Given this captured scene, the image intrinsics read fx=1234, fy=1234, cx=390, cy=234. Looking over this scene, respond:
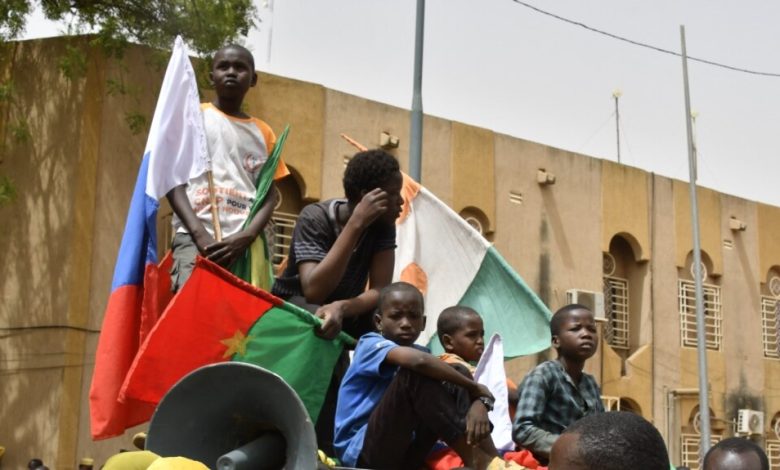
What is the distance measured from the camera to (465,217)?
61.1ft

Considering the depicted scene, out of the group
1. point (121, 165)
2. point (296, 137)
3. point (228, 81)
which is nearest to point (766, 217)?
point (296, 137)

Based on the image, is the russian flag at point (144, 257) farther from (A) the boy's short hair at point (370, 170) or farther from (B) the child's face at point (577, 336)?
(B) the child's face at point (577, 336)

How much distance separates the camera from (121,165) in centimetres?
1477

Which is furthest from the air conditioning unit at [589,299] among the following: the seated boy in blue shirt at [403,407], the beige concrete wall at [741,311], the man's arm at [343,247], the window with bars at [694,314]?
the seated boy in blue shirt at [403,407]

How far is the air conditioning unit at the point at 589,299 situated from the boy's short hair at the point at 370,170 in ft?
47.4

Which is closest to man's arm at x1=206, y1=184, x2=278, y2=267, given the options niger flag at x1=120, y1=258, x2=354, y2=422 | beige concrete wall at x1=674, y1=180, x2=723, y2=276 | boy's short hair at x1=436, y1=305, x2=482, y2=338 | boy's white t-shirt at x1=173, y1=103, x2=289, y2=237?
boy's white t-shirt at x1=173, y1=103, x2=289, y2=237

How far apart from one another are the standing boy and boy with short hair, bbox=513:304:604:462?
1465 millimetres

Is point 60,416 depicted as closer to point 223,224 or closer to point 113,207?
point 113,207

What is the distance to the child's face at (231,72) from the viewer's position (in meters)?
5.95

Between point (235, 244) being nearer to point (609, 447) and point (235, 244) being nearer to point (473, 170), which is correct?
point (609, 447)

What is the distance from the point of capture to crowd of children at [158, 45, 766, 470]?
4.62 m

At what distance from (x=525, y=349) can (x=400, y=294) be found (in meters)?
2.65

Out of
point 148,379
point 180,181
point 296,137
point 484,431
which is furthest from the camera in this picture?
point 296,137

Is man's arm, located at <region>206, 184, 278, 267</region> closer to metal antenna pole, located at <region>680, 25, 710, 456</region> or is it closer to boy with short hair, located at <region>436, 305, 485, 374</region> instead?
boy with short hair, located at <region>436, 305, 485, 374</region>
